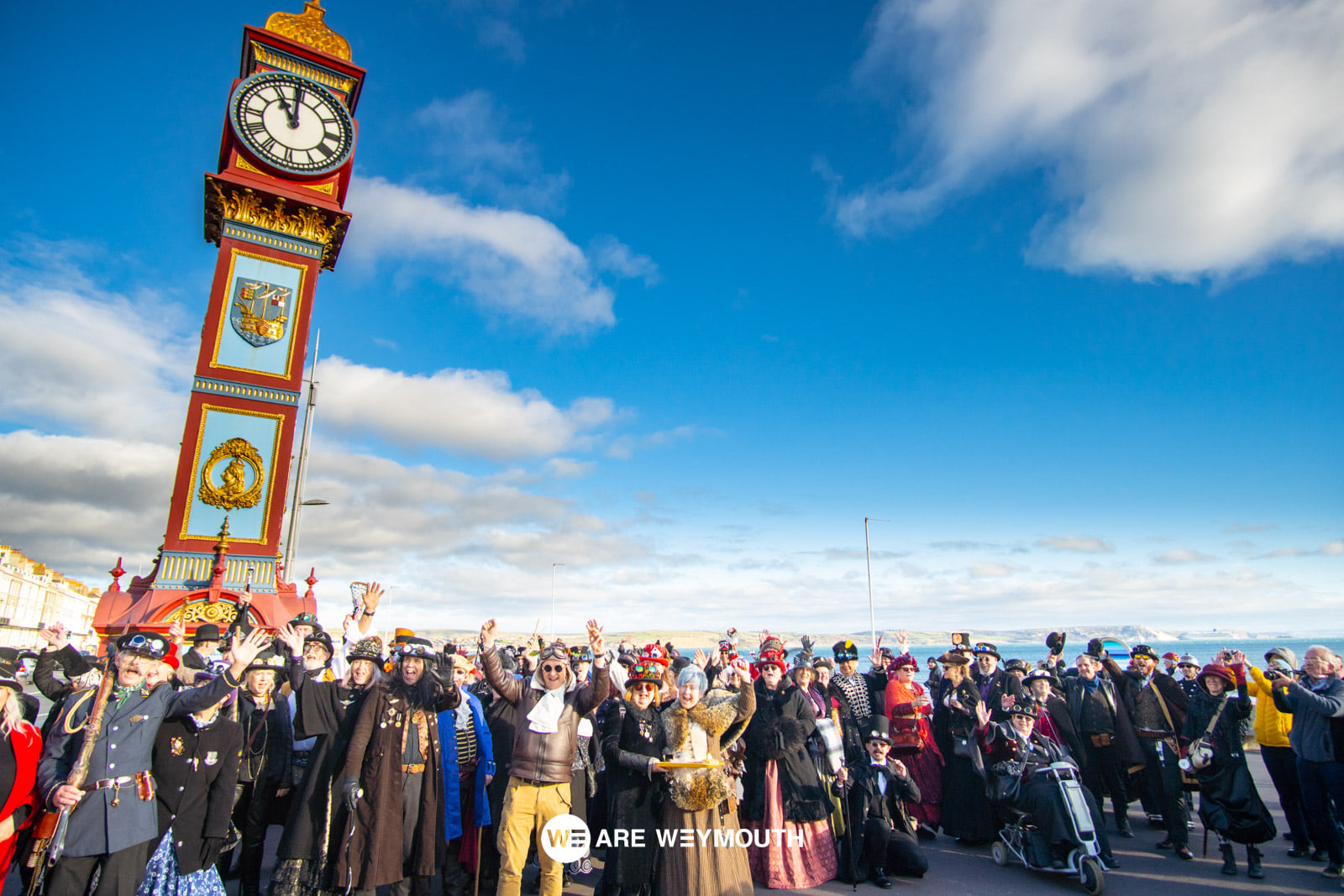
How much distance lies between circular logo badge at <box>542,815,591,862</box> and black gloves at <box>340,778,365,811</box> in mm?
1456

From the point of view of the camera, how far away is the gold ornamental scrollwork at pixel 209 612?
1805 cm

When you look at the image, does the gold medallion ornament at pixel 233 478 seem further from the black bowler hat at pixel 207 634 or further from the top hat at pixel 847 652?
the top hat at pixel 847 652

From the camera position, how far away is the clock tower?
19016mm

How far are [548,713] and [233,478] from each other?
18983 mm

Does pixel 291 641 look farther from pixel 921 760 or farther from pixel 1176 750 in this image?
pixel 1176 750

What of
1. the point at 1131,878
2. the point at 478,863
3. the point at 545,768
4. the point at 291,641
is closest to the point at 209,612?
the point at 291,641

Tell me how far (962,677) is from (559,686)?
5422 millimetres

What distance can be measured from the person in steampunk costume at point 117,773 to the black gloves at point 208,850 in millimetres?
332

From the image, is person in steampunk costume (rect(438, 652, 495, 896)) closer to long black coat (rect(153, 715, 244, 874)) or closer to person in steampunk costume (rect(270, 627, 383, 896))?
person in steampunk costume (rect(270, 627, 383, 896))

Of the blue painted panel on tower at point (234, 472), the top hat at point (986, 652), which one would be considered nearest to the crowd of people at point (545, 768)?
the top hat at point (986, 652)

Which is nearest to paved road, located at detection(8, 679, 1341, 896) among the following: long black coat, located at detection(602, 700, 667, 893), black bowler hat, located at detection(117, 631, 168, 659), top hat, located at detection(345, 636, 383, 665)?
long black coat, located at detection(602, 700, 667, 893)

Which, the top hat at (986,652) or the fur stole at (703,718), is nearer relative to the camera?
the fur stole at (703,718)

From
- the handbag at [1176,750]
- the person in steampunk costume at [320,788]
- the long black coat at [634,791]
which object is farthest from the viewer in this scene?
the handbag at [1176,750]

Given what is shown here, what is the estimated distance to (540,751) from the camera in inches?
216
